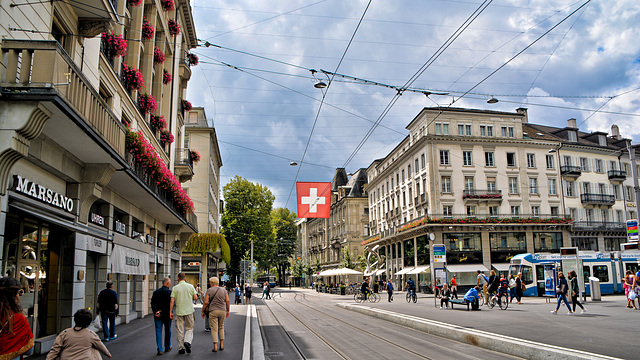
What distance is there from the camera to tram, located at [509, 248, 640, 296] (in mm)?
33312

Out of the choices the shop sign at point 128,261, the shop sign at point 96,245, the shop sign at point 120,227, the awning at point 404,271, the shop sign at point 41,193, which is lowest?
the awning at point 404,271

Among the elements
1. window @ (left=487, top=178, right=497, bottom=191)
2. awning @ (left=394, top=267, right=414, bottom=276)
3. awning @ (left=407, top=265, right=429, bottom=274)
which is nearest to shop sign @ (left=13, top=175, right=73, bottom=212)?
awning @ (left=407, top=265, right=429, bottom=274)

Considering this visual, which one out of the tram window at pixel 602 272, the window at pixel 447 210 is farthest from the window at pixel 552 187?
the tram window at pixel 602 272

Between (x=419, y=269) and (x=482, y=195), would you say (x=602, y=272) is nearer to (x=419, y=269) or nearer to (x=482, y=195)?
(x=482, y=195)

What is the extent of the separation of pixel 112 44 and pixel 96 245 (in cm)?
646

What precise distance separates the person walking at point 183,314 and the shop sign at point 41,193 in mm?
3534

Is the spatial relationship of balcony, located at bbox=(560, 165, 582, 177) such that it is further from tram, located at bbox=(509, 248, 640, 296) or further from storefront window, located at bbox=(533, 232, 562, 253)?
tram, located at bbox=(509, 248, 640, 296)

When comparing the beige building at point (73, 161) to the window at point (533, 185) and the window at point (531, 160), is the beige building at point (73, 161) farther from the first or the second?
the window at point (531, 160)

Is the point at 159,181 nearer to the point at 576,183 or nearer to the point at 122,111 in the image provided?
the point at 122,111

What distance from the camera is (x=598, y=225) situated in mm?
54781

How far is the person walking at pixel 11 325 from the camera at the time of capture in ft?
16.6

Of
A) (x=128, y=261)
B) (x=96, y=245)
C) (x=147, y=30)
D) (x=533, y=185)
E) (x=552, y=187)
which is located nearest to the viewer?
(x=96, y=245)

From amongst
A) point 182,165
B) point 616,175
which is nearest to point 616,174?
point 616,175

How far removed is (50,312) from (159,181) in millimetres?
7838
